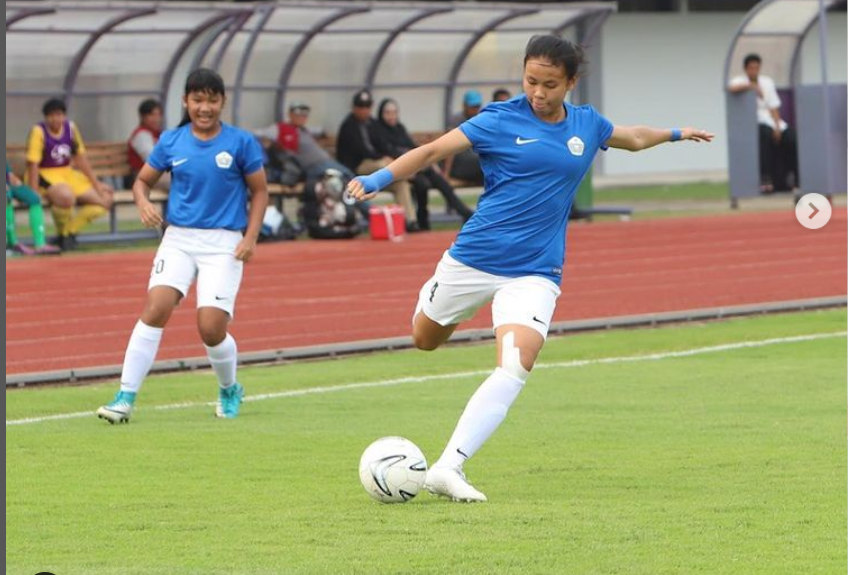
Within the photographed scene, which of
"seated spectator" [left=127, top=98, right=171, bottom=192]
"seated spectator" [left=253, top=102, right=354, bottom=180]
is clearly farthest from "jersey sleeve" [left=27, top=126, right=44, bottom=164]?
"seated spectator" [left=253, top=102, right=354, bottom=180]

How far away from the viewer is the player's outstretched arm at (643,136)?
8664 mm

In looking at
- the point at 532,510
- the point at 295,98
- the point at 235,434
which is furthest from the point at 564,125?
the point at 295,98

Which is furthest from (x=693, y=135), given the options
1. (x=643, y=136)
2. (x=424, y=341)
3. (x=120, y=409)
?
(x=120, y=409)

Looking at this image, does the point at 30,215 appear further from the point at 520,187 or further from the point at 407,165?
the point at 407,165

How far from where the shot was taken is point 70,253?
71.3 ft

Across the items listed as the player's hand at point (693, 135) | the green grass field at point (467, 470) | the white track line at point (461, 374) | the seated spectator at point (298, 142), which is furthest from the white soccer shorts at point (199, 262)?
the seated spectator at point (298, 142)

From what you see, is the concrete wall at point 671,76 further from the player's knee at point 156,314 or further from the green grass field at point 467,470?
Answer: the player's knee at point 156,314

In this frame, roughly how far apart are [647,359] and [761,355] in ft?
2.60

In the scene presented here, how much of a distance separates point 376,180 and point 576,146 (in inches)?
42.6

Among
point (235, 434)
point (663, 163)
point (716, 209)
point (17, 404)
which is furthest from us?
point (663, 163)

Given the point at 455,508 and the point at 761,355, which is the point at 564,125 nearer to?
the point at 455,508

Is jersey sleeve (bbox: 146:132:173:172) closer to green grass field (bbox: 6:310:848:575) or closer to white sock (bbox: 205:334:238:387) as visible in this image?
white sock (bbox: 205:334:238:387)

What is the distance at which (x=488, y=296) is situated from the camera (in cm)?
841

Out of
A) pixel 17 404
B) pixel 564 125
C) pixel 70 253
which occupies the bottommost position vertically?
pixel 70 253
